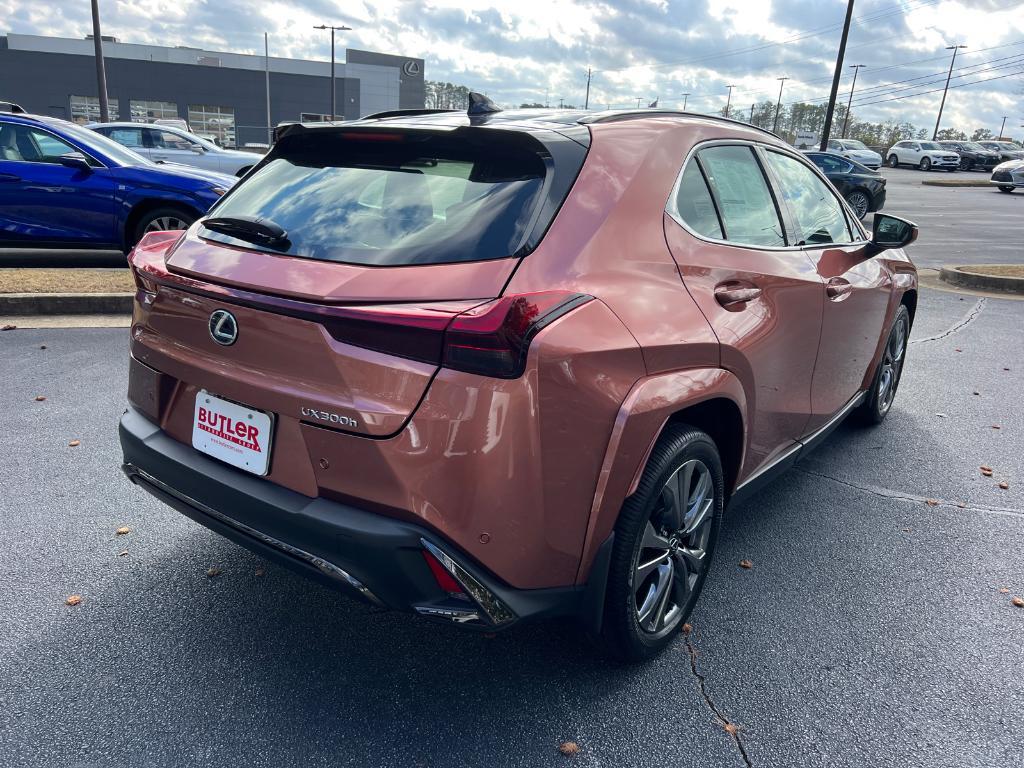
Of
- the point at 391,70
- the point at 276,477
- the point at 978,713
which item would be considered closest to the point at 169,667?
the point at 276,477

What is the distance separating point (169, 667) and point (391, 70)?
265 feet

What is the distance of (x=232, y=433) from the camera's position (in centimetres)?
228

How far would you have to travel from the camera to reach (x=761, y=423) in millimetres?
3027

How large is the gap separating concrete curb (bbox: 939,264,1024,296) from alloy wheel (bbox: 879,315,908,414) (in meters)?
6.08

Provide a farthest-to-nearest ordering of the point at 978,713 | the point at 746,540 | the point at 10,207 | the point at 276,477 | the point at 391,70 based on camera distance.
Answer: the point at 391,70 < the point at 10,207 < the point at 746,540 < the point at 978,713 < the point at 276,477

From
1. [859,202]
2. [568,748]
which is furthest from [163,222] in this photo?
[859,202]

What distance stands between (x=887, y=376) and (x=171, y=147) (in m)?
13.7

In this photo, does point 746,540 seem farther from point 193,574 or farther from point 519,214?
point 193,574

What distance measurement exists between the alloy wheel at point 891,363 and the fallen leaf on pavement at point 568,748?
3359mm

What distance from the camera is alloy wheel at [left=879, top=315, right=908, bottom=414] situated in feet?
15.9

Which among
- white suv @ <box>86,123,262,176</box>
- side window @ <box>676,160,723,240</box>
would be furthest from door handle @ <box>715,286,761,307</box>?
white suv @ <box>86,123,262,176</box>

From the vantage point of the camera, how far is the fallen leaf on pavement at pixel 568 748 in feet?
7.33

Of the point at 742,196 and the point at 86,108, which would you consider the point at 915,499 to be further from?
the point at 86,108

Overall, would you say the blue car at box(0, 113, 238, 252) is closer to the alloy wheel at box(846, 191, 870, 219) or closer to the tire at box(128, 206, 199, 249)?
the tire at box(128, 206, 199, 249)
